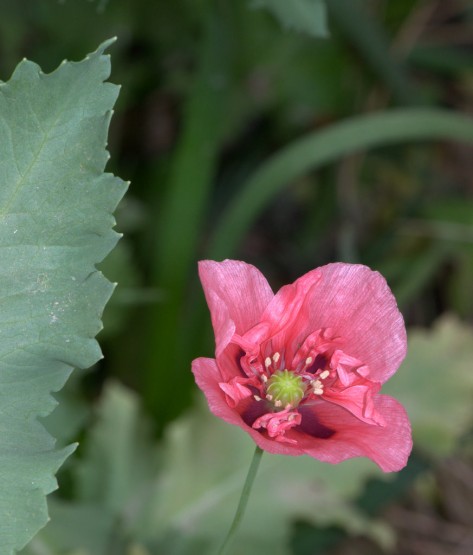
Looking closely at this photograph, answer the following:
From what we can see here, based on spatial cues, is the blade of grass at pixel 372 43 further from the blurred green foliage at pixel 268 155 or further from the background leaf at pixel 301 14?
the background leaf at pixel 301 14

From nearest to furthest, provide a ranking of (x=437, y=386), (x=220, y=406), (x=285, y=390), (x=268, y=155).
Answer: (x=220, y=406), (x=285, y=390), (x=437, y=386), (x=268, y=155)

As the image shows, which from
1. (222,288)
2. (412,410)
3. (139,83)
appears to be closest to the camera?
(222,288)

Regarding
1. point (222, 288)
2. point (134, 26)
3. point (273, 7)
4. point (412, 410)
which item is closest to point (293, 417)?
point (222, 288)

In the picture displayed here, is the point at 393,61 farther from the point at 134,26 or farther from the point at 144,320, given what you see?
the point at 144,320

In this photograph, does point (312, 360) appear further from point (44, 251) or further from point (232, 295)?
point (44, 251)

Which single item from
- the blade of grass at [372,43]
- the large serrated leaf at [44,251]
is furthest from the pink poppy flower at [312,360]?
the blade of grass at [372,43]

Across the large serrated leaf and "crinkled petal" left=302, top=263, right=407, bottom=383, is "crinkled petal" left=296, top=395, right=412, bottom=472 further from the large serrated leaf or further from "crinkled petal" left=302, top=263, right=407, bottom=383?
the large serrated leaf

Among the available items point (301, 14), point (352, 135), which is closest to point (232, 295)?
point (301, 14)
